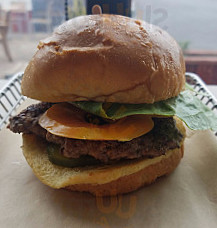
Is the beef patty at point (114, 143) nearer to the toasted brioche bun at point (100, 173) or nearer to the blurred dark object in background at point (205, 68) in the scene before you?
the toasted brioche bun at point (100, 173)

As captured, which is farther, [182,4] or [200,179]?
[182,4]

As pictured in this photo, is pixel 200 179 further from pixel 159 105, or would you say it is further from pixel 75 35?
pixel 75 35

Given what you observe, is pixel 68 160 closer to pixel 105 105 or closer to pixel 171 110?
pixel 105 105

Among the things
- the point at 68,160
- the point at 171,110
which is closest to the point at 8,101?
the point at 68,160

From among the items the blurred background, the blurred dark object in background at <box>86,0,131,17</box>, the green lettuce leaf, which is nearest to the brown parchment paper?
the green lettuce leaf

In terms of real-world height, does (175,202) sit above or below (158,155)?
below

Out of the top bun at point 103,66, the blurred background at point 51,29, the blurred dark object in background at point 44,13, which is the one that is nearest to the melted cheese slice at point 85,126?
the top bun at point 103,66

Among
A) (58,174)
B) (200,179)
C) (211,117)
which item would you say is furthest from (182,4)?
(58,174)
